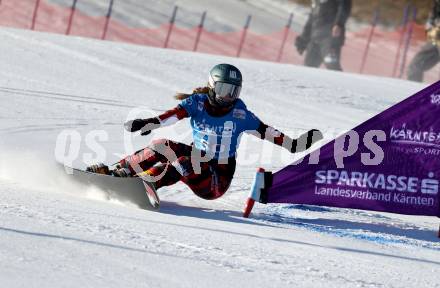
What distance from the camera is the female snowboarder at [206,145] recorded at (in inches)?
327

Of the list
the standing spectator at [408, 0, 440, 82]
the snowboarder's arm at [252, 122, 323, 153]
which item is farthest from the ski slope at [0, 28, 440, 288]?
the standing spectator at [408, 0, 440, 82]

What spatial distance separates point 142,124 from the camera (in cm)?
801

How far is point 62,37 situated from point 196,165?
552 inches

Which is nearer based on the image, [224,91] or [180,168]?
[180,168]

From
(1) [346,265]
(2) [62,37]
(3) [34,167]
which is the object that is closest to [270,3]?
(2) [62,37]

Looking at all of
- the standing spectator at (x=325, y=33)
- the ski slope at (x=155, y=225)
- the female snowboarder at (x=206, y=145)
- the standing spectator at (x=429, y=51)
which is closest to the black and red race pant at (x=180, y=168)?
the female snowboarder at (x=206, y=145)

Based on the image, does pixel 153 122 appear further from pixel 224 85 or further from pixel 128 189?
pixel 224 85

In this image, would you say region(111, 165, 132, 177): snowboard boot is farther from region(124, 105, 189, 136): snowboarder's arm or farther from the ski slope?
region(124, 105, 189, 136): snowboarder's arm

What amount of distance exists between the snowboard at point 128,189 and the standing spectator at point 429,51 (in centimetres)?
1512

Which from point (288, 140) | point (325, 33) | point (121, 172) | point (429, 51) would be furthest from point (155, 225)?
point (429, 51)

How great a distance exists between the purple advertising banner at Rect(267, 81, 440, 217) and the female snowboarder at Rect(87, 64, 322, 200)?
367 mm

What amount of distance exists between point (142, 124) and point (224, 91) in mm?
800

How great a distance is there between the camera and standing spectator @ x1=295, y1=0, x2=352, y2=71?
866 inches

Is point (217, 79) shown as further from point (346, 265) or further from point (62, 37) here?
point (62, 37)
